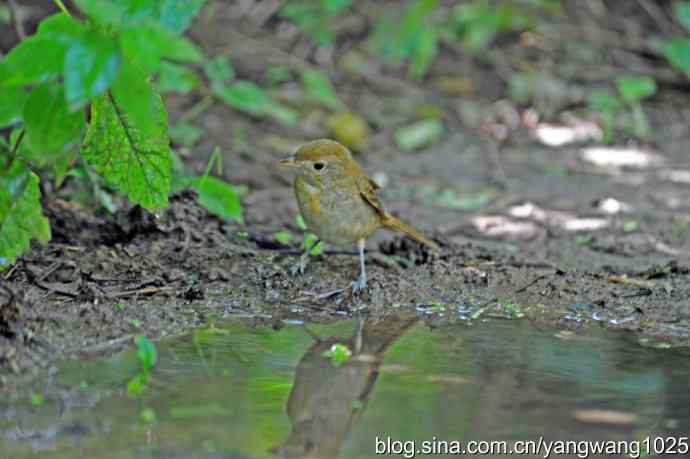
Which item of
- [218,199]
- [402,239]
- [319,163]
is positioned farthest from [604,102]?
[218,199]

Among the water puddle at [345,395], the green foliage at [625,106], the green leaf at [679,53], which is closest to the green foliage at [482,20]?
the green foliage at [625,106]

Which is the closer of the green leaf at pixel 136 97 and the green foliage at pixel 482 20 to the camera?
the green leaf at pixel 136 97

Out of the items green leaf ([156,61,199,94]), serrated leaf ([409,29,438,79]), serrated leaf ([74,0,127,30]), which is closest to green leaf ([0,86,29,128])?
serrated leaf ([74,0,127,30])

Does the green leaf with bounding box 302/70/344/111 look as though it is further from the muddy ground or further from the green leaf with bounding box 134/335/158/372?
the green leaf with bounding box 134/335/158/372

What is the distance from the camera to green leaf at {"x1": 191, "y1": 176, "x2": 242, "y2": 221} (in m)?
5.53

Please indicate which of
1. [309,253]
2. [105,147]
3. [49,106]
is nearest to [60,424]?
[49,106]

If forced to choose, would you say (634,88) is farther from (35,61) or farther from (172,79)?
(35,61)

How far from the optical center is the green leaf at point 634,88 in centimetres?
902

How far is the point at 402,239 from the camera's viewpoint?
604 centimetres

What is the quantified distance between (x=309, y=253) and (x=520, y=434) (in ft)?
7.91

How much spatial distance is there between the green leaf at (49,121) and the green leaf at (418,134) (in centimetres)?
495

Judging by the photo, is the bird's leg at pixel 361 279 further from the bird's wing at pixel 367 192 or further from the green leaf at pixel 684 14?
the green leaf at pixel 684 14

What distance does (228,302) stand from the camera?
16.1 ft

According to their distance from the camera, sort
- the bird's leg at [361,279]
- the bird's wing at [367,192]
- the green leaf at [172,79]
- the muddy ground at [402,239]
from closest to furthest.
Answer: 1. the muddy ground at [402,239]
2. the bird's leg at [361,279]
3. the bird's wing at [367,192]
4. the green leaf at [172,79]
